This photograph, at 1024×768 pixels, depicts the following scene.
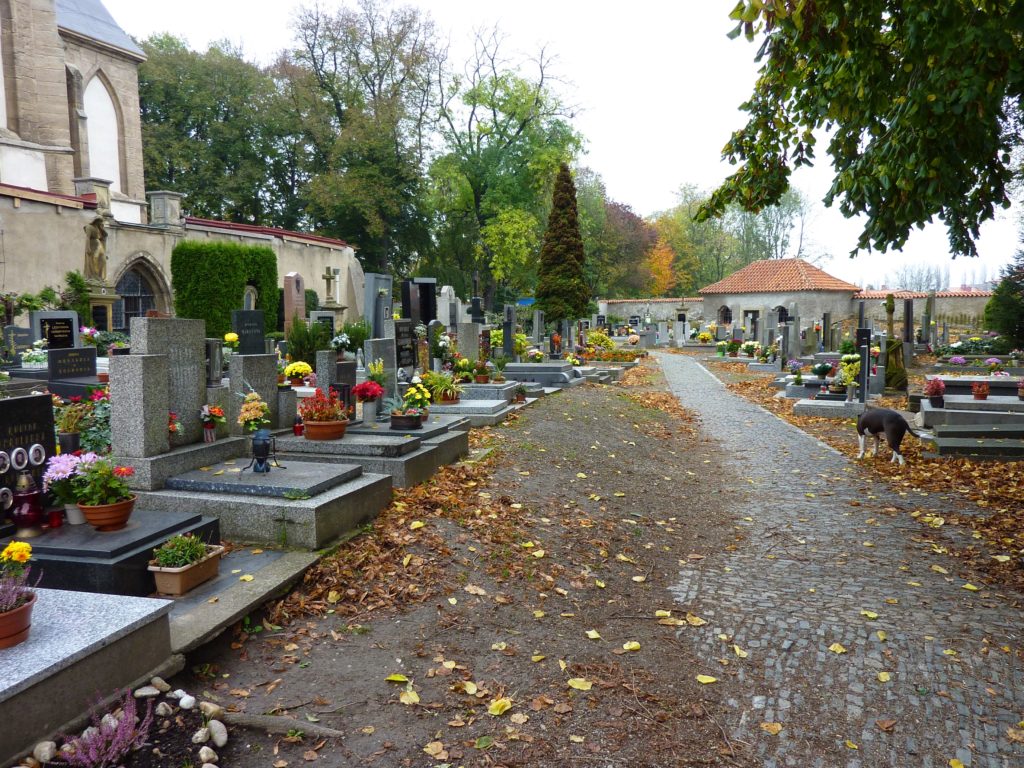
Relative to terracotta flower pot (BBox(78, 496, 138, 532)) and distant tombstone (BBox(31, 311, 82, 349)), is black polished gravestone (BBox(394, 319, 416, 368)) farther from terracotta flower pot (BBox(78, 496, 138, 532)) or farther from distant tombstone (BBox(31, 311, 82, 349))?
distant tombstone (BBox(31, 311, 82, 349))

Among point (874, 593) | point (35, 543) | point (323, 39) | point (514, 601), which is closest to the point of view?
point (35, 543)

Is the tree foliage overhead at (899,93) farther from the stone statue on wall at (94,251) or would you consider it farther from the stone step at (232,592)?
the stone statue on wall at (94,251)

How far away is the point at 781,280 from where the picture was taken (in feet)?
152

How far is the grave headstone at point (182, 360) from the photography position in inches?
239

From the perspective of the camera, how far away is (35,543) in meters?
4.51

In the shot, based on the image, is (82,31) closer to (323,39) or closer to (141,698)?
(323,39)

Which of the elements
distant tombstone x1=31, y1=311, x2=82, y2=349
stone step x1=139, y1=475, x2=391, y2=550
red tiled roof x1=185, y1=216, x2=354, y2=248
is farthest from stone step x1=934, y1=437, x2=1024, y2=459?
red tiled roof x1=185, y1=216, x2=354, y2=248

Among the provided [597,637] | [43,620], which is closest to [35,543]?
[43,620]

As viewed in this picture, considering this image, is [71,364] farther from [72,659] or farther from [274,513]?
[72,659]

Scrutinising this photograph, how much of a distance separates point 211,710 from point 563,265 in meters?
24.9

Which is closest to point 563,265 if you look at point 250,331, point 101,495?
point 250,331

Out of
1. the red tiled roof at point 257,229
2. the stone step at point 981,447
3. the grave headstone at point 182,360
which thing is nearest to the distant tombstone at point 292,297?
the red tiled roof at point 257,229

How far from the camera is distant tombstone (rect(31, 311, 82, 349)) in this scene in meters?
13.5

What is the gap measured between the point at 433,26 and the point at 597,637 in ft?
131
